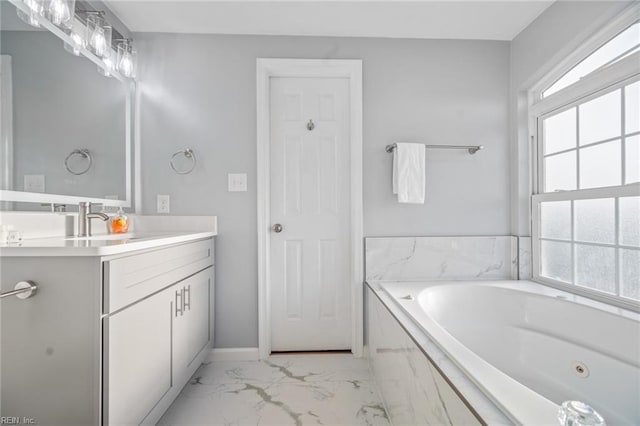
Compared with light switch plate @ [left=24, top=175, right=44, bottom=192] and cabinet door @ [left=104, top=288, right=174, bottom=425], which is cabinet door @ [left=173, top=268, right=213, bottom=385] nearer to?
cabinet door @ [left=104, top=288, right=174, bottom=425]

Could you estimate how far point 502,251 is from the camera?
6.82 feet

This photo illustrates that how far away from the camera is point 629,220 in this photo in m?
1.40

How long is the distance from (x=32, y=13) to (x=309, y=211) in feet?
5.40

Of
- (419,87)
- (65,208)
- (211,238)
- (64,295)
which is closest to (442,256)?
(419,87)

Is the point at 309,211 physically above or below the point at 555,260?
above

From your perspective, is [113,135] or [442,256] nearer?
[113,135]

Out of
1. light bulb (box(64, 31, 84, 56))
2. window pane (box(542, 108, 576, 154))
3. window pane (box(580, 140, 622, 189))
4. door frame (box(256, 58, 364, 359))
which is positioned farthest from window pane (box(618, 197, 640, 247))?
light bulb (box(64, 31, 84, 56))

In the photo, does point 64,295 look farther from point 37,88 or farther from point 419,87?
point 419,87

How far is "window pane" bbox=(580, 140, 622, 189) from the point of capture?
145 centimetres

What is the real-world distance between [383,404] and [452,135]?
1738mm

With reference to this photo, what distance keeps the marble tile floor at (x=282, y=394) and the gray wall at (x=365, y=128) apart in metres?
0.25

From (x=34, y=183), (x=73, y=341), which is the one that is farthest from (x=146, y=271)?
(x=34, y=183)

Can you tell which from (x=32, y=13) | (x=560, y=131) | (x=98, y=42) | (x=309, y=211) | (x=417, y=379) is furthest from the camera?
(x=309, y=211)

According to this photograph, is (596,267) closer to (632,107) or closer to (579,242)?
(579,242)
